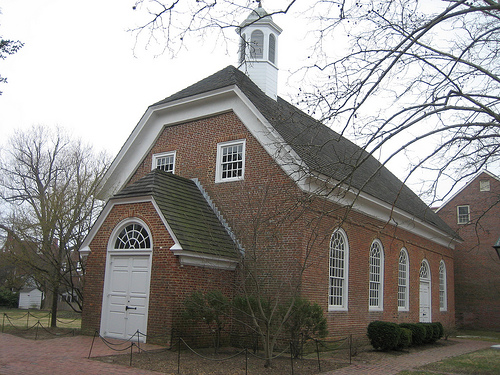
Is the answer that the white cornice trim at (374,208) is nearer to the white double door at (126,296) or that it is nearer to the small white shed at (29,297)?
the white double door at (126,296)

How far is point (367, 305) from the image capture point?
17344 mm

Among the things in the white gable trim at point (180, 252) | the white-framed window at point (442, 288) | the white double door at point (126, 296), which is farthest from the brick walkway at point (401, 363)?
the white-framed window at point (442, 288)

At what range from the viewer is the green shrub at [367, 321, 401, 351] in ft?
47.6

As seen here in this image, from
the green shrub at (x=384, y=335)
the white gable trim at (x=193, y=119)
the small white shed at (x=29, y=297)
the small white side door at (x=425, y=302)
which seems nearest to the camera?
the green shrub at (x=384, y=335)

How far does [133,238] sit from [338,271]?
6.77 meters

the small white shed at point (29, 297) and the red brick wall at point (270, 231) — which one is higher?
the red brick wall at point (270, 231)

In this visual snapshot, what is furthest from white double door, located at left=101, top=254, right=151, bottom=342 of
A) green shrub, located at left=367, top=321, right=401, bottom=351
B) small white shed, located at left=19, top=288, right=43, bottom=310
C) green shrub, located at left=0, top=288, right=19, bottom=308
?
small white shed, located at left=19, top=288, right=43, bottom=310

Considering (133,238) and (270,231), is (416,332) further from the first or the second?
(133,238)

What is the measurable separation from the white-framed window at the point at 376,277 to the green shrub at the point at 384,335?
3159 millimetres

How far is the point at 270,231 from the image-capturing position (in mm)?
14031

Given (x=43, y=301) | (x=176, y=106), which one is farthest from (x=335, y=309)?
(x=43, y=301)

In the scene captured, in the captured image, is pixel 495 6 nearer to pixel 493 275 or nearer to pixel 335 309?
pixel 335 309

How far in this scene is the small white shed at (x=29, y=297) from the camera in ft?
156

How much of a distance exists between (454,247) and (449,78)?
72.2 feet
